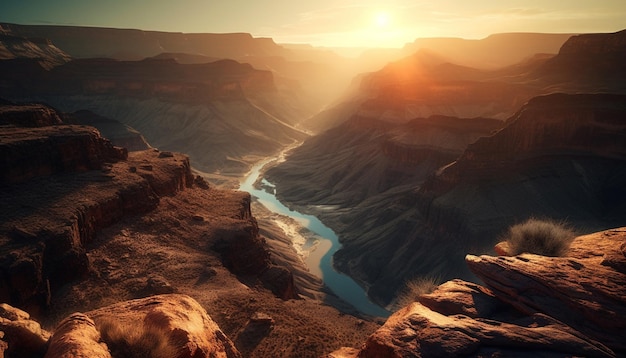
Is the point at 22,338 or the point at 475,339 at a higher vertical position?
the point at 22,338

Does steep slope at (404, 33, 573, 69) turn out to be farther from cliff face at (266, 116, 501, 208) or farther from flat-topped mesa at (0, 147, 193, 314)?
flat-topped mesa at (0, 147, 193, 314)

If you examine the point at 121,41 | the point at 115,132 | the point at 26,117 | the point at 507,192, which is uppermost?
the point at 121,41

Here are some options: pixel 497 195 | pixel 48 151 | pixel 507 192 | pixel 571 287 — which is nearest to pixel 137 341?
pixel 571 287

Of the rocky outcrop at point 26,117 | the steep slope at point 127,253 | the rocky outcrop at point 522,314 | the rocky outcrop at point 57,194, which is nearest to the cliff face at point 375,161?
the steep slope at point 127,253

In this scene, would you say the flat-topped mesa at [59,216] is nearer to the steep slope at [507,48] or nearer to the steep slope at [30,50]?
the steep slope at [30,50]

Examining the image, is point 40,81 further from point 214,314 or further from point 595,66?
point 595,66

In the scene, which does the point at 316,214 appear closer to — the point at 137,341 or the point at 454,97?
the point at 454,97

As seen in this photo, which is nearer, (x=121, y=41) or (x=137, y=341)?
(x=137, y=341)
